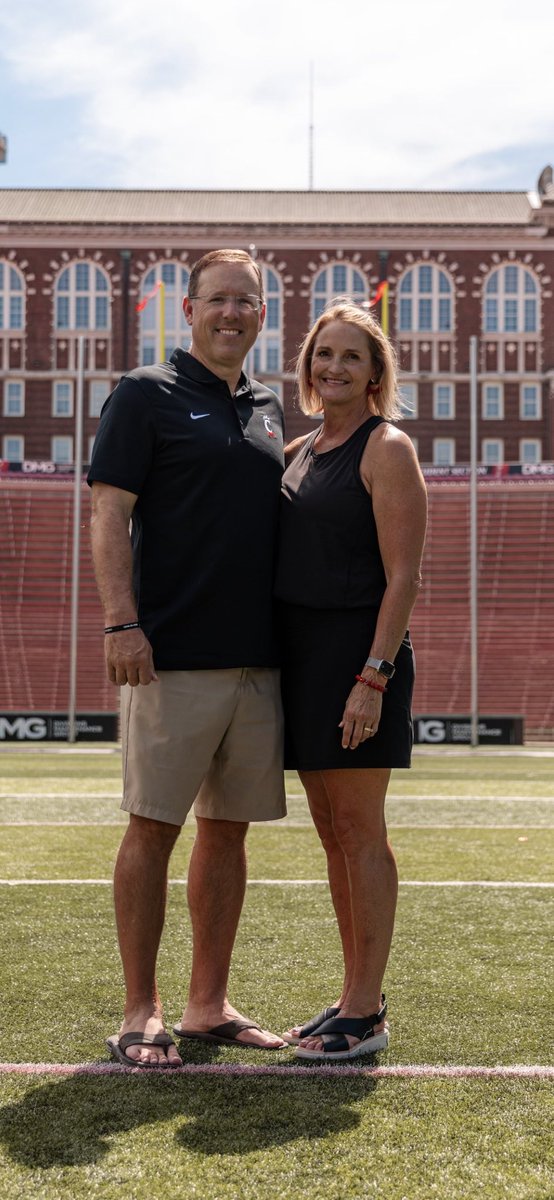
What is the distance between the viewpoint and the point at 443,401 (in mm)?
51062

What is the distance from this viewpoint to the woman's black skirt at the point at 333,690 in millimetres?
3613

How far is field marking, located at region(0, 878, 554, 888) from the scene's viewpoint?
617cm

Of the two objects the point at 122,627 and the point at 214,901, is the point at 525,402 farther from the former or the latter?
the point at 122,627

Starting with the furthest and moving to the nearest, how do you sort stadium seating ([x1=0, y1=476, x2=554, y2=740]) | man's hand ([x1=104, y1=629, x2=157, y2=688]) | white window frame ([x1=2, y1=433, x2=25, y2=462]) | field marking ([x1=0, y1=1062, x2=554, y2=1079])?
1. white window frame ([x1=2, y1=433, x2=25, y2=462])
2. stadium seating ([x1=0, y1=476, x2=554, y2=740])
3. man's hand ([x1=104, y1=629, x2=157, y2=688])
4. field marking ([x1=0, y1=1062, x2=554, y2=1079])

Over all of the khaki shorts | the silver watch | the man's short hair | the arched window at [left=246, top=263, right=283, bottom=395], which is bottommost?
the khaki shorts

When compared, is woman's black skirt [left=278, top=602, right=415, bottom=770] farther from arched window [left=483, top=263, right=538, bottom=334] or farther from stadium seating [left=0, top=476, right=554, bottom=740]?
arched window [left=483, top=263, right=538, bottom=334]

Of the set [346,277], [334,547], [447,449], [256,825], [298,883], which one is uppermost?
[346,277]

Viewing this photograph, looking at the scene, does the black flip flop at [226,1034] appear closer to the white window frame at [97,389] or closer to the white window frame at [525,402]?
the white window frame at [97,389]

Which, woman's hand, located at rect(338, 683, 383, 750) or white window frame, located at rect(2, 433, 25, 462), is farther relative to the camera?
white window frame, located at rect(2, 433, 25, 462)

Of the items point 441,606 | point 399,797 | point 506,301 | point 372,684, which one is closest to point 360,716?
point 372,684

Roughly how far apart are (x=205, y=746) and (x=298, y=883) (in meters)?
2.91

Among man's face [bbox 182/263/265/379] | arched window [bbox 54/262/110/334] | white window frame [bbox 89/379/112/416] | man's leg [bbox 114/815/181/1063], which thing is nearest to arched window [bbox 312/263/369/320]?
arched window [bbox 54/262/110/334]

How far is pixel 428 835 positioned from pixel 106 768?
8.10 metres

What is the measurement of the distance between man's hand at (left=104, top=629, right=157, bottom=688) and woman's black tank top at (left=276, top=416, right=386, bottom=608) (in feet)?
1.50
